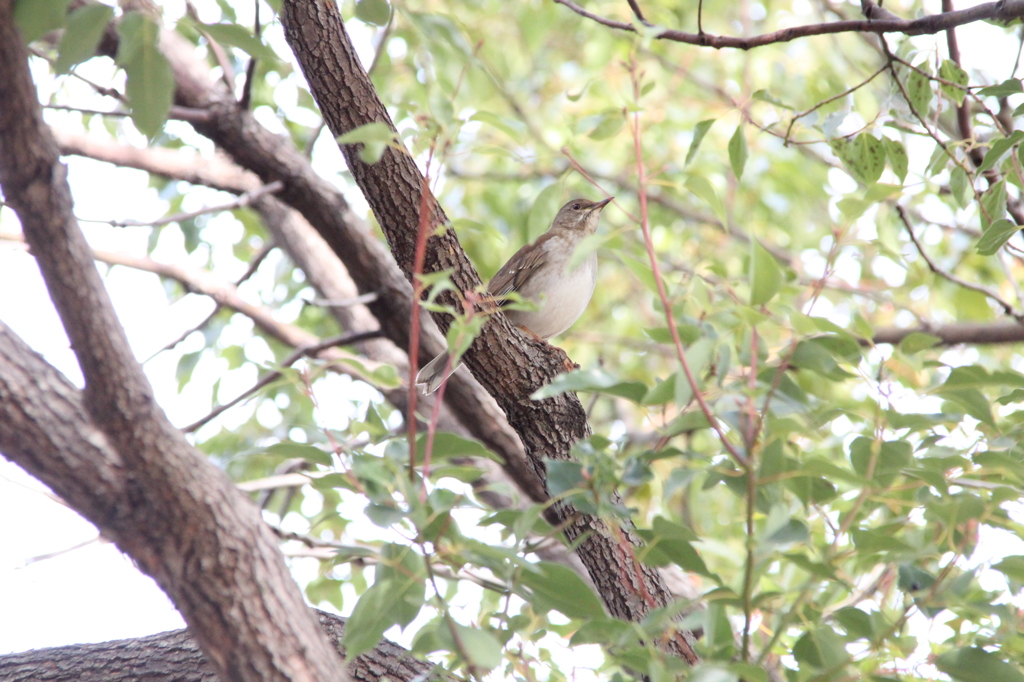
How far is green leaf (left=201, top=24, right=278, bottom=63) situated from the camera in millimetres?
2002

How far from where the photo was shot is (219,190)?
5602mm

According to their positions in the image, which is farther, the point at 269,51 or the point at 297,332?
the point at 297,332

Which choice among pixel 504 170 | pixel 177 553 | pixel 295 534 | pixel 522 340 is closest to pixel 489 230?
pixel 522 340

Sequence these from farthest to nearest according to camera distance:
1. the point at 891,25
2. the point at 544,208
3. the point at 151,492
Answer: the point at 544,208
the point at 891,25
the point at 151,492

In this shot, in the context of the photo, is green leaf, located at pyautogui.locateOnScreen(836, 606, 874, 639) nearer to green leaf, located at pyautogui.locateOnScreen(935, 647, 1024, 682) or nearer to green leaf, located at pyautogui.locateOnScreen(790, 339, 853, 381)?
green leaf, located at pyautogui.locateOnScreen(935, 647, 1024, 682)

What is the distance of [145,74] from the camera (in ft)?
6.19

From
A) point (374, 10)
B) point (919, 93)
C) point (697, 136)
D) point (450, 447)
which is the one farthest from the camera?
point (919, 93)

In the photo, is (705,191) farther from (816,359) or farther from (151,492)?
(151,492)

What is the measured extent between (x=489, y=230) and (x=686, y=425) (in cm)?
195

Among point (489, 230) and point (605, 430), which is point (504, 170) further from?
point (489, 230)

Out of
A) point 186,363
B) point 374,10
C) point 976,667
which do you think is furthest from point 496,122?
point 186,363

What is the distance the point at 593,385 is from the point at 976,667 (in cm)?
110

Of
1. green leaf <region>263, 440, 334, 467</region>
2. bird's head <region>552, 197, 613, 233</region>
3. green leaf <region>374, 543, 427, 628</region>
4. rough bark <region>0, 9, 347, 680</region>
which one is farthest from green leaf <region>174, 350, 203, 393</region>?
green leaf <region>374, 543, 427, 628</region>

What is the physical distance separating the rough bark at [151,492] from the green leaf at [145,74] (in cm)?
25
